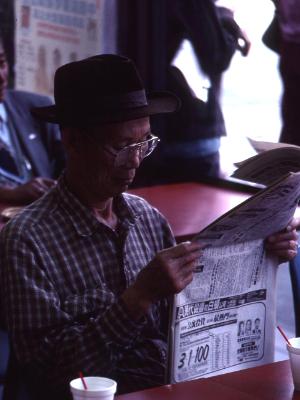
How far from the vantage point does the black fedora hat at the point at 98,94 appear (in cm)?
202

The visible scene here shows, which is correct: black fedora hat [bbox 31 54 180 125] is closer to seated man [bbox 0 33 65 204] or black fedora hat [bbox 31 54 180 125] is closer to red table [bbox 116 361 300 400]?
red table [bbox 116 361 300 400]

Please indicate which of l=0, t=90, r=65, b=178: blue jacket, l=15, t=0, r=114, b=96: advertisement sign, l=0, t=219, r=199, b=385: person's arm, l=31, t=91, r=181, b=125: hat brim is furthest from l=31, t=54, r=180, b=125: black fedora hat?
l=15, t=0, r=114, b=96: advertisement sign

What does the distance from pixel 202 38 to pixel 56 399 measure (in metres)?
3.04

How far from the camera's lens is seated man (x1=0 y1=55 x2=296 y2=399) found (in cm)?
188

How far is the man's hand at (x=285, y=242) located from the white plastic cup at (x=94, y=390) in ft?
2.46

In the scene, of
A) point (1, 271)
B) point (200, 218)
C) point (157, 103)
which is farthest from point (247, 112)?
point (1, 271)

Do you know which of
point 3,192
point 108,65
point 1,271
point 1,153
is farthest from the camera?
point 1,153

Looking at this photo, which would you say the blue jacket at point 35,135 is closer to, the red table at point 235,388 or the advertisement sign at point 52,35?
the advertisement sign at point 52,35

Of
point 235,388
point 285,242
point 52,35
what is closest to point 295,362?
point 235,388

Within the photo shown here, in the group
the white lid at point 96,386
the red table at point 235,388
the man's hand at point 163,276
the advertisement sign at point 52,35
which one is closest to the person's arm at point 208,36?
the advertisement sign at point 52,35

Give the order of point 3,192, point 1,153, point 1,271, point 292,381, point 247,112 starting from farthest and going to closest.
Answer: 1. point 247,112
2. point 1,153
3. point 3,192
4. point 1,271
5. point 292,381

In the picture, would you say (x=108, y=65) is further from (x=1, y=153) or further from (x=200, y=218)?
(x=1, y=153)

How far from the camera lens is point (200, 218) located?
345 cm

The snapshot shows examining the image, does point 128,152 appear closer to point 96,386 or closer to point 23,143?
point 96,386
